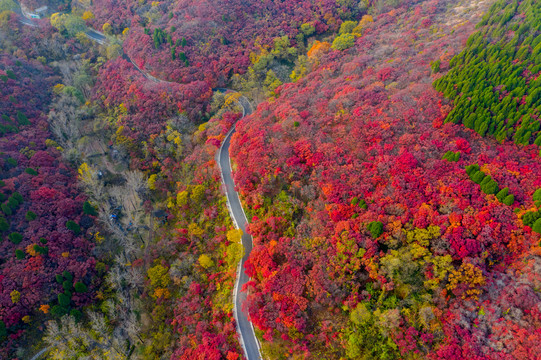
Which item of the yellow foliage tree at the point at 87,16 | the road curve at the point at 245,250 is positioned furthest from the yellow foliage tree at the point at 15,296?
the yellow foliage tree at the point at 87,16

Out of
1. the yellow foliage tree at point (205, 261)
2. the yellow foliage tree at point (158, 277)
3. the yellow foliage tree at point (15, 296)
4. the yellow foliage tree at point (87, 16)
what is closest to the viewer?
the yellow foliage tree at point (15, 296)

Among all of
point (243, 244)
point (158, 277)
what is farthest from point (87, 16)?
point (243, 244)

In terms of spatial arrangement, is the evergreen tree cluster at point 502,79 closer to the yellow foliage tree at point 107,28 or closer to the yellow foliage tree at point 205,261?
the yellow foliage tree at point 205,261

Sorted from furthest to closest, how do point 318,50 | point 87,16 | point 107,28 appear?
1. point 87,16
2. point 107,28
3. point 318,50

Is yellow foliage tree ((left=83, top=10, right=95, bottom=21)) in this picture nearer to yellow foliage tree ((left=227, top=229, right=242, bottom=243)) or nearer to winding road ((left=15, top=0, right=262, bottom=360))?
winding road ((left=15, top=0, right=262, bottom=360))

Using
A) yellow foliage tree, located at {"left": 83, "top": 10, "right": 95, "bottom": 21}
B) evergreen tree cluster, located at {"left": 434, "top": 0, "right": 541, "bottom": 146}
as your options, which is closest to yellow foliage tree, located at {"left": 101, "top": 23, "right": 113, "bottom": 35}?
yellow foliage tree, located at {"left": 83, "top": 10, "right": 95, "bottom": 21}

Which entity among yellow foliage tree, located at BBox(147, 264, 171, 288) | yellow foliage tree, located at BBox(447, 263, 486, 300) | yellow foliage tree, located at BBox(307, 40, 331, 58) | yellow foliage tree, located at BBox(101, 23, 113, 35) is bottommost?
yellow foliage tree, located at BBox(447, 263, 486, 300)

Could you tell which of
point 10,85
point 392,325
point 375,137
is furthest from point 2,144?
point 392,325

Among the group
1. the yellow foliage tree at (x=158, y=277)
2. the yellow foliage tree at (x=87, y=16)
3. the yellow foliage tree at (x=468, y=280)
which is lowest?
the yellow foliage tree at (x=468, y=280)

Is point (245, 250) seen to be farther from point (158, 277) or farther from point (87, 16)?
point (87, 16)
